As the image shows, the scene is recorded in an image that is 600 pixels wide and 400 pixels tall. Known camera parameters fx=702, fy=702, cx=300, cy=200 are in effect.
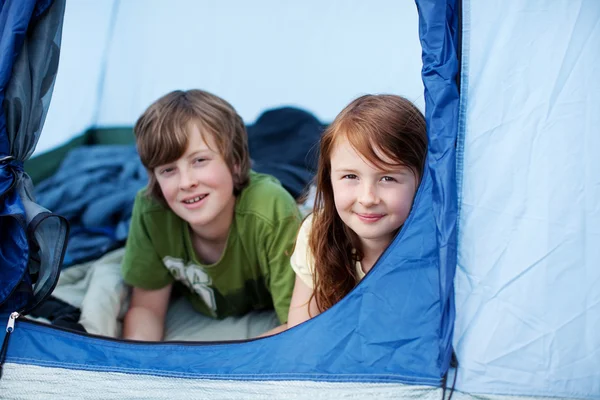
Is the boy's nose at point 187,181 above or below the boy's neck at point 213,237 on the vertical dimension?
above

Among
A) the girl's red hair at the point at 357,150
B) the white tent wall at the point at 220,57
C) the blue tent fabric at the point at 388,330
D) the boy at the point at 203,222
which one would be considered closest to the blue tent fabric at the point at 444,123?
the blue tent fabric at the point at 388,330

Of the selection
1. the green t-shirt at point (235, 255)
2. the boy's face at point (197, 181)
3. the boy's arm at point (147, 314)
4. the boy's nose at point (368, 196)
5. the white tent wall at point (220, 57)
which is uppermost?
the white tent wall at point (220, 57)

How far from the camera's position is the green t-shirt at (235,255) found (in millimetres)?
1646

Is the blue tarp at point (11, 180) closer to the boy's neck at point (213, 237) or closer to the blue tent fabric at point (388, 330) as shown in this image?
the blue tent fabric at point (388, 330)

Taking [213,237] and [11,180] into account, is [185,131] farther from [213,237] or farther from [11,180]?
[11,180]

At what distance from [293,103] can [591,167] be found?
1804 mm

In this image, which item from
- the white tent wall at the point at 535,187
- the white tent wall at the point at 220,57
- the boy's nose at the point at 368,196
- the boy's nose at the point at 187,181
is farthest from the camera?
the white tent wall at the point at 220,57

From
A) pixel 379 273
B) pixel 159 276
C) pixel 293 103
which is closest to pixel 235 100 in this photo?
pixel 293 103

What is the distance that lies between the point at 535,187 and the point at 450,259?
6.9 inches

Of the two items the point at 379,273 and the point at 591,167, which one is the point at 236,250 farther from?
the point at 591,167

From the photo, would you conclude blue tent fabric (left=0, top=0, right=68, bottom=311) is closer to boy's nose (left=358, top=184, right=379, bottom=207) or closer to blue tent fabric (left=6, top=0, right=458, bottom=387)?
blue tent fabric (left=6, top=0, right=458, bottom=387)

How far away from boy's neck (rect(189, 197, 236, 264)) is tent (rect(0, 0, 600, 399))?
39cm

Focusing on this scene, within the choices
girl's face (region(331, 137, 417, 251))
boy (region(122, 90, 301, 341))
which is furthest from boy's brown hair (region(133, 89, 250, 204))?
girl's face (region(331, 137, 417, 251))

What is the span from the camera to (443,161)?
114 centimetres
